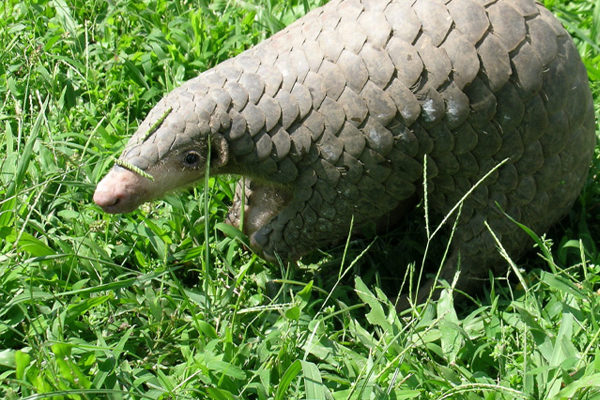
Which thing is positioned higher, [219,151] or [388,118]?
[388,118]

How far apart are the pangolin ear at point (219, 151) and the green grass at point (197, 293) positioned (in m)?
0.13

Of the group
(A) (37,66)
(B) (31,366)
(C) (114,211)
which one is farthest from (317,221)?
(A) (37,66)

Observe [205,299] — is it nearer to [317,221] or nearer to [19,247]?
[317,221]

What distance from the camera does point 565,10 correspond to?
437 cm

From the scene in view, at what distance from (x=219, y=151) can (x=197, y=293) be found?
0.60 meters

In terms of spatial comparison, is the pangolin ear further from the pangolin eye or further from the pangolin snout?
the pangolin snout

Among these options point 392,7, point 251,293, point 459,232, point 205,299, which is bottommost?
point 251,293

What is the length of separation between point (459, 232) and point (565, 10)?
180cm

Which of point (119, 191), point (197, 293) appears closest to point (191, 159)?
point (119, 191)

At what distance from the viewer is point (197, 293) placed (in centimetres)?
321

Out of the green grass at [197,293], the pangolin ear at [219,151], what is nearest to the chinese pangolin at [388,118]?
the pangolin ear at [219,151]

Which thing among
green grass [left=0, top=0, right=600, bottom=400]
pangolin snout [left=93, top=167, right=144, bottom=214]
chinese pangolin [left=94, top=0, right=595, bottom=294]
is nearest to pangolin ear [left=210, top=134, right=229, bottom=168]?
chinese pangolin [left=94, top=0, right=595, bottom=294]

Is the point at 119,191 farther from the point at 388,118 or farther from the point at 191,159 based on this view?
the point at 388,118

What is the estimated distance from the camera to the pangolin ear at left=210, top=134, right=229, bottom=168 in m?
2.91
